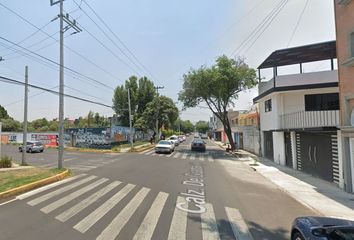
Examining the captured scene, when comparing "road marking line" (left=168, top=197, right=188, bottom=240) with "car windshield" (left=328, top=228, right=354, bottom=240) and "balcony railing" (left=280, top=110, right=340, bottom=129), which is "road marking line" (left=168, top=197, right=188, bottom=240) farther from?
"balcony railing" (left=280, top=110, right=340, bottom=129)

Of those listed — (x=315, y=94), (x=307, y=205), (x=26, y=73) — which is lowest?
(x=307, y=205)

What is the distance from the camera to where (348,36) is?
1327 centimetres

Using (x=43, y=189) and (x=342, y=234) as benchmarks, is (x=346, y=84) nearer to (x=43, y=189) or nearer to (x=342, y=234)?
(x=342, y=234)

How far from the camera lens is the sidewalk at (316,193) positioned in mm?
10227

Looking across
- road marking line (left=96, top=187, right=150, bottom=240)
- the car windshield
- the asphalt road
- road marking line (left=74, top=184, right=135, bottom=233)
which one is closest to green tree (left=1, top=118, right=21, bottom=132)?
the asphalt road

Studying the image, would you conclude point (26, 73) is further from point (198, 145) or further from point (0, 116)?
point (0, 116)

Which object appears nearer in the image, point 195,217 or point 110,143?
point 195,217

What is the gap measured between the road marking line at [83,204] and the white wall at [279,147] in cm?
1525

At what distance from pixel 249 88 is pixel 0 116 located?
8568 centimetres

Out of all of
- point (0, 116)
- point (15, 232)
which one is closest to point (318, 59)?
point (15, 232)

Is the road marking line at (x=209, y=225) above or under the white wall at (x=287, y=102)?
under

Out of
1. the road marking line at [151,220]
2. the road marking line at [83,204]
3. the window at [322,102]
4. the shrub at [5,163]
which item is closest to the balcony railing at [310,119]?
the window at [322,102]

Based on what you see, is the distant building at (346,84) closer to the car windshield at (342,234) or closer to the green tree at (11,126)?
the car windshield at (342,234)

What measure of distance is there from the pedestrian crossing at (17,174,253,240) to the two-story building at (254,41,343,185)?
35.0ft
